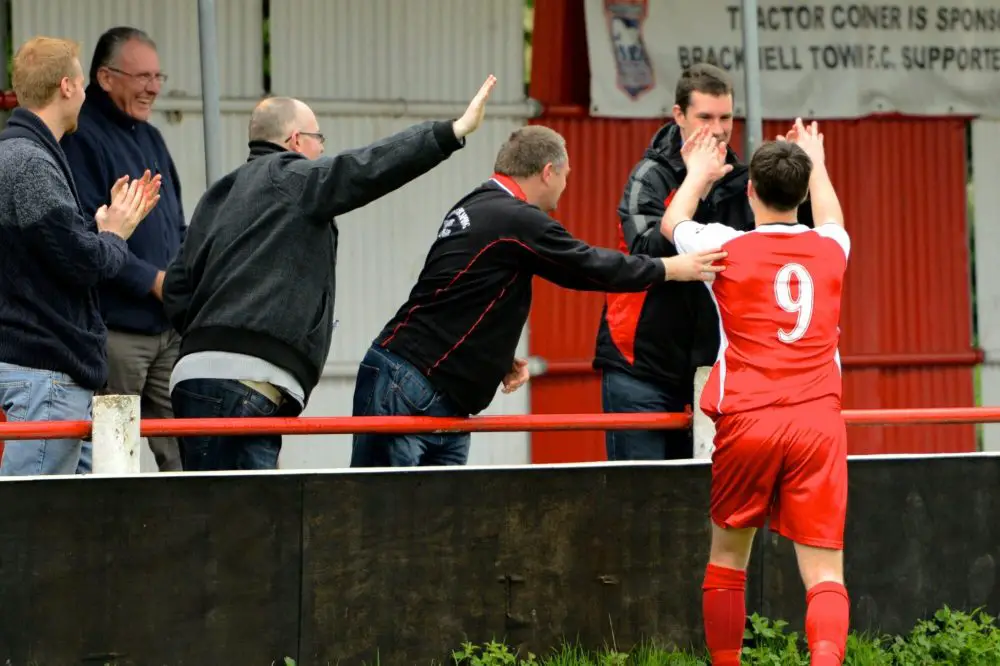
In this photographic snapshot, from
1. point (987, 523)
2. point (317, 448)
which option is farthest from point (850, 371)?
point (987, 523)

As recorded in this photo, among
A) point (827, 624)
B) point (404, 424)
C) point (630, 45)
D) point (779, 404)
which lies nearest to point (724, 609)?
point (827, 624)

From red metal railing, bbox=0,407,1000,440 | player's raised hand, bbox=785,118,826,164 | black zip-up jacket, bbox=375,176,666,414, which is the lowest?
red metal railing, bbox=0,407,1000,440

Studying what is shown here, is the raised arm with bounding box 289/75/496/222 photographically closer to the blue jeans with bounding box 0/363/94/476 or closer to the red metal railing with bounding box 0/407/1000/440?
the red metal railing with bounding box 0/407/1000/440

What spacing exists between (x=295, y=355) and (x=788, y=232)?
1608 millimetres

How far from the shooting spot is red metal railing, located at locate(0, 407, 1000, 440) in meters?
5.09

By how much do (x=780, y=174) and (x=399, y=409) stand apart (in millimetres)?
1484

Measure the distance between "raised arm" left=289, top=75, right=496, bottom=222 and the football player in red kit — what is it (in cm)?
81

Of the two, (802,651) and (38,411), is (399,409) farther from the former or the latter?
(802,651)

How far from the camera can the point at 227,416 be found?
5422 millimetres

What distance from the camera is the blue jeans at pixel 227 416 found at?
5.40 m

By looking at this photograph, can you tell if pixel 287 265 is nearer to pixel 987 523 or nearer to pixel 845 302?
pixel 987 523

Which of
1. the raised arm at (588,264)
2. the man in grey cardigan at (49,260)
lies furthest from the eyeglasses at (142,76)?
the raised arm at (588,264)

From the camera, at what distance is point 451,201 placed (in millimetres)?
9891

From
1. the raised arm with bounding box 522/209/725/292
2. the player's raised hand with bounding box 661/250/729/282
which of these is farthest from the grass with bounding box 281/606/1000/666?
the player's raised hand with bounding box 661/250/729/282
